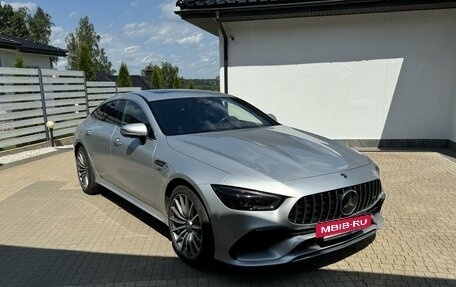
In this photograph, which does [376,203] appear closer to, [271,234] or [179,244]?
[271,234]

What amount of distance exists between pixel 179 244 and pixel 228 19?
246 inches

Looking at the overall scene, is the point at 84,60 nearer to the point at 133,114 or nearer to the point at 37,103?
the point at 37,103

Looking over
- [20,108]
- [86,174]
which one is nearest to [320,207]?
[86,174]

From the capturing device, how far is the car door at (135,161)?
390cm

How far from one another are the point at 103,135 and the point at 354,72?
5893mm

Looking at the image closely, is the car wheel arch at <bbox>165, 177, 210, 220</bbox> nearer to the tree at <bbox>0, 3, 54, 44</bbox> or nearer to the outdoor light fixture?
the outdoor light fixture

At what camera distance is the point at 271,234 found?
2.88 metres

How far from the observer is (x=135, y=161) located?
4152 mm

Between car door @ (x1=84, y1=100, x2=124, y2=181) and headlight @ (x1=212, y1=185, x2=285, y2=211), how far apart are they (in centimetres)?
240

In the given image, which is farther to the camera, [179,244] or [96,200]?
[96,200]

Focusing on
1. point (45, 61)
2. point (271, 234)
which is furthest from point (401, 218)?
point (45, 61)

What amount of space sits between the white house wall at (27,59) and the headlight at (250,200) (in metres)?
17.0

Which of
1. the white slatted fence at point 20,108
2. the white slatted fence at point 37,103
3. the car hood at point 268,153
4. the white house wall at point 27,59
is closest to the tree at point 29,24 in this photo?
the white house wall at point 27,59

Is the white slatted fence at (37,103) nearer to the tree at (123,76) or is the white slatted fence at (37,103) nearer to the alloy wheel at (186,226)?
the alloy wheel at (186,226)
